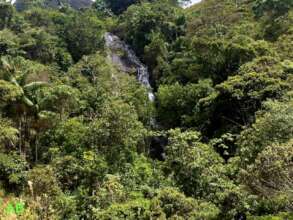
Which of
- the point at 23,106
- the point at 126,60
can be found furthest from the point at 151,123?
the point at 126,60

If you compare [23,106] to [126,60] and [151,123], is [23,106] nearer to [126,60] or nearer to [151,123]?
[151,123]

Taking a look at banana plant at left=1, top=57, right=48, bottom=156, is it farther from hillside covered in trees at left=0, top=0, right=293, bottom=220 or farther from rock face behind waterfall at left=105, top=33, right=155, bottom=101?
rock face behind waterfall at left=105, top=33, right=155, bottom=101

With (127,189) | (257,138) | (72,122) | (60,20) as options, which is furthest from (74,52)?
(257,138)

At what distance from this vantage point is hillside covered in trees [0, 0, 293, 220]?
45.3 feet

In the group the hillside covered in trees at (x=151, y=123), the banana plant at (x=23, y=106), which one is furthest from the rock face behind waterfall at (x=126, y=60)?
the banana plant at (x=23, y=106)

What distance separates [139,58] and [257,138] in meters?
23.7

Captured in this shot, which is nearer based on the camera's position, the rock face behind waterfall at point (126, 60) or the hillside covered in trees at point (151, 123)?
the hillside covered in trees at point (151, 123)

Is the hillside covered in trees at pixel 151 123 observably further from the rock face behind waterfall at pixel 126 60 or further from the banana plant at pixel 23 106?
the rock face behind waterfall at pixel 126 60

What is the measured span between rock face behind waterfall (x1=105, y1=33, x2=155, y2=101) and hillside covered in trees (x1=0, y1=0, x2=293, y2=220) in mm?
193

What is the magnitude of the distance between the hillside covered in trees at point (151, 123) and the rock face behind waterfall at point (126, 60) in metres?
0.19

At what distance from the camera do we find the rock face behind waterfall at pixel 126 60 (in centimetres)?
3362

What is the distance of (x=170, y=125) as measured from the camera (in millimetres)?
26344

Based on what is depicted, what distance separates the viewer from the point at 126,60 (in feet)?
120

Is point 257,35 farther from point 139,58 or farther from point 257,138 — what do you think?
point 257,138
